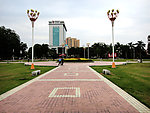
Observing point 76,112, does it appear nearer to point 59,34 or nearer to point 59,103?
point 59,103

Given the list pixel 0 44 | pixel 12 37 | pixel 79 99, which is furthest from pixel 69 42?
pixel 79 99

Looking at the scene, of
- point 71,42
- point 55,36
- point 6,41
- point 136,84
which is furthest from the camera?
point 71,42

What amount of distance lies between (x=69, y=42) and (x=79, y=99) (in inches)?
5166

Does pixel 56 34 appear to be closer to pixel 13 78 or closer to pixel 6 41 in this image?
pixel 6 41

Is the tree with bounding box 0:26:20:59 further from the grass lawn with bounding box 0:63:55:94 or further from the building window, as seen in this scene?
the building window

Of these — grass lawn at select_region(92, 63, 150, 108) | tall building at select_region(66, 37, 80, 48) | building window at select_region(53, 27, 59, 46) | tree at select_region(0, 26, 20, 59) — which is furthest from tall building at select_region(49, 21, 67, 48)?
grass lawn at select_region(92, 63, 150, 108)

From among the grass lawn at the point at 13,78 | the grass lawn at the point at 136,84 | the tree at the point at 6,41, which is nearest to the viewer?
the grass lawn at the point at 136,84

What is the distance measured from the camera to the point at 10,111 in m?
3.91

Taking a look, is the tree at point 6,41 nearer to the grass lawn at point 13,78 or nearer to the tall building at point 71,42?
the grass lawn at point 13,78

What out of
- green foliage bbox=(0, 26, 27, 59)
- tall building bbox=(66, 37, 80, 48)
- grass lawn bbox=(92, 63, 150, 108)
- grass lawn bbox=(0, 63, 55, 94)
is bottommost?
grass lawn bbox=(0, 63, 55, 94)

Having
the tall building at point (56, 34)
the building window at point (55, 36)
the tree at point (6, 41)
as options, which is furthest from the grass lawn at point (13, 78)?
the building window at point (55, 36)

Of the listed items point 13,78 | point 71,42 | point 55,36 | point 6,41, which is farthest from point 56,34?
point 13,78

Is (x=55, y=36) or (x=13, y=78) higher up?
(x=55, y=36)

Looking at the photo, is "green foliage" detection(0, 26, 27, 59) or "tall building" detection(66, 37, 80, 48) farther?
"tall building" detection(66, 37, 80, 48)
